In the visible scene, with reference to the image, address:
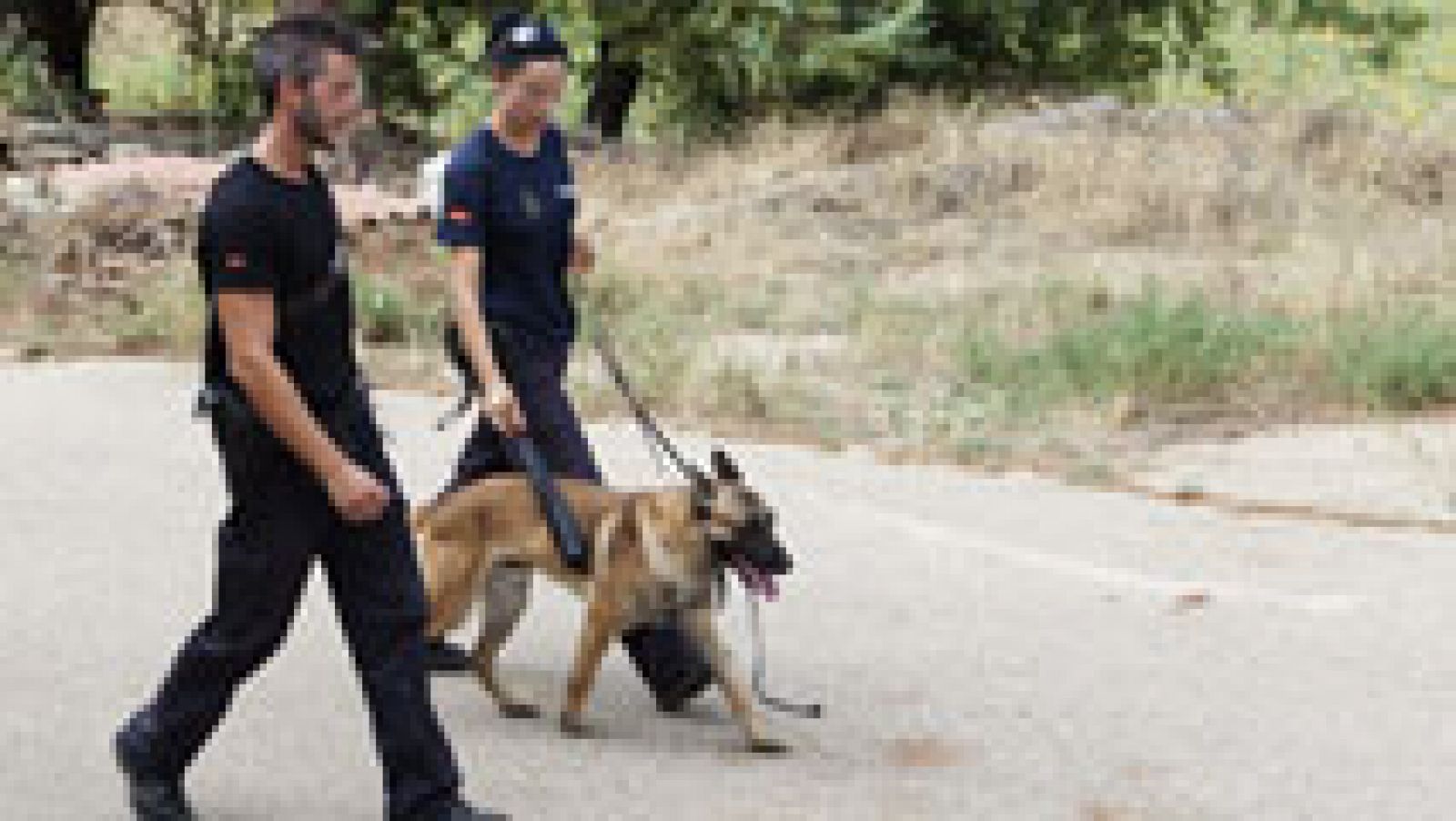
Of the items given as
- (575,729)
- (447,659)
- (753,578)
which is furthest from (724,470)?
(447,659)

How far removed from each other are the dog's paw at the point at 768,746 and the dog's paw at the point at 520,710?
0.70 metres

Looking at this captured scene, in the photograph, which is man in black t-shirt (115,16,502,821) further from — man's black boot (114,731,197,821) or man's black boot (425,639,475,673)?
man's black boot (425,639,475,673)

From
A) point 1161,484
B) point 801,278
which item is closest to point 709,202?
point 801,278

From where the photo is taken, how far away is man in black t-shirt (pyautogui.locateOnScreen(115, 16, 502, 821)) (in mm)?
6098

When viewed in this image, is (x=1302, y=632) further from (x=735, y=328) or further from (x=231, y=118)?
(x=231, y=118)

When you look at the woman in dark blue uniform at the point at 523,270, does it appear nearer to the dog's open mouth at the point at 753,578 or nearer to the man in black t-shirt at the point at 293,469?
the dog's open mouth at the point at 753,578

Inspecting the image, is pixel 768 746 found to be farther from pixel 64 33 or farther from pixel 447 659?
pixel 64 33

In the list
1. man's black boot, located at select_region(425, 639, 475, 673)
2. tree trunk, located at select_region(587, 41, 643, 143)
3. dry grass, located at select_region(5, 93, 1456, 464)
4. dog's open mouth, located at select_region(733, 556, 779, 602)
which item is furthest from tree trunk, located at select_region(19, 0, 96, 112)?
dog's open mouth, located at select_region(733, 556, 779, 602)

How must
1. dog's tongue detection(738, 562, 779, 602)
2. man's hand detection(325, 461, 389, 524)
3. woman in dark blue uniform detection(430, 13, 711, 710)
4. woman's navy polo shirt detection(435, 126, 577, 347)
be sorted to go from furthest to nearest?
woman's navy polo shirt detection(435, 126, 577, 347), woman in dark blue uniform detection(430, 13, 711, 710), dog's tongue detection(738, 562, 779, 602), man's hand detection(325, 461, 389, 524)

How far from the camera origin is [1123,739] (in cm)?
785

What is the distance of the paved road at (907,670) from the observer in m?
7.33

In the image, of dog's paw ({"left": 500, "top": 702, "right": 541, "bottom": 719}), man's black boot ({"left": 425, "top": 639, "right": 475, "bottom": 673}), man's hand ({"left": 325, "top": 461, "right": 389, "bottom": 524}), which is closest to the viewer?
man's hand ({"left": 325, "top": 461, "right": 389, "bottom": 524})

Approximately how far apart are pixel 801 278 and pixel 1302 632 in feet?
24.6

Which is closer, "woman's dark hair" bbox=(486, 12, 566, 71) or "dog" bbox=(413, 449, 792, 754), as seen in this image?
"dog" bbox=(413, 449, 792, 754)
